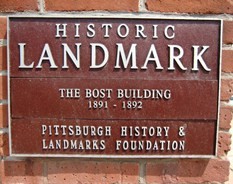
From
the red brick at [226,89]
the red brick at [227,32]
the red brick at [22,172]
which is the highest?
the red brick at [227,32]

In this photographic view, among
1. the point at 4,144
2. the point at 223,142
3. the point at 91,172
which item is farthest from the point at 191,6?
the point at 4,144

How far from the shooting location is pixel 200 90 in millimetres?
1126

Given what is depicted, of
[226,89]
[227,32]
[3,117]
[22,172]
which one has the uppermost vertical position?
[227,32]

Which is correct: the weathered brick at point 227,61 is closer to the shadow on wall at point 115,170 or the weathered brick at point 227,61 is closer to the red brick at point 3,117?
the shadow on wall at point 115,170

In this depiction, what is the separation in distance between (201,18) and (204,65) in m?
0.17

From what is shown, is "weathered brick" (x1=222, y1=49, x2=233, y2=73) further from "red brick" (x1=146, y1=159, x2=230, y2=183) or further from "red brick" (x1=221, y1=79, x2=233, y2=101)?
"red brick" (x1=146, y1=159, x2=230, y2=183)

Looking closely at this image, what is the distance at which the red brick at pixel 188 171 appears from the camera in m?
1.19

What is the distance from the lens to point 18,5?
1118 mm

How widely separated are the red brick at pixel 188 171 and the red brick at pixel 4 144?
0.56 m

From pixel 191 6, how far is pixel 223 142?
0.53m

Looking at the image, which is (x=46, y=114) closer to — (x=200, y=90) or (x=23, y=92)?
(x=23, y=92)

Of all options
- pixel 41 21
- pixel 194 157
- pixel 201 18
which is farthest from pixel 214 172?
pixel 41 21

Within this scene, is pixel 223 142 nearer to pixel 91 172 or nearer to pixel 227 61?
pixel 227 61

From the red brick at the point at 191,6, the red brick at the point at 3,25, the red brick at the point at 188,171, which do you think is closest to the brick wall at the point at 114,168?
the red brick at the point at 188,171
